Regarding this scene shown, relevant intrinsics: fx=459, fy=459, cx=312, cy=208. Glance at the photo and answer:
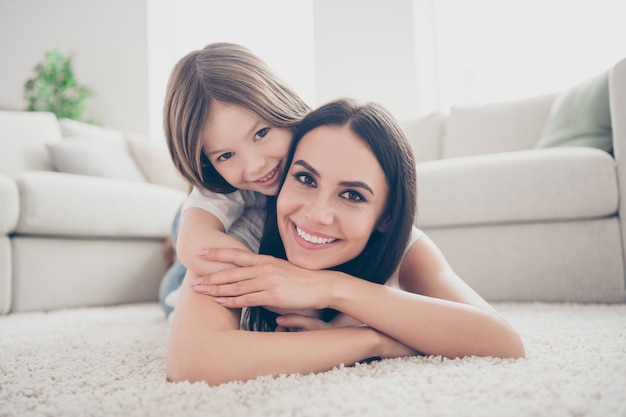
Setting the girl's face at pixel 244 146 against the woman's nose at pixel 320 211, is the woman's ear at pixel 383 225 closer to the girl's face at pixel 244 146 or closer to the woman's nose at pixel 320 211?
the woman's nose at pixel 320 211

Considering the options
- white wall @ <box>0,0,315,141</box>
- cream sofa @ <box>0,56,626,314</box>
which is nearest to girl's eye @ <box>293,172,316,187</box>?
cream sofa @ <box>0,56,626,314</box>

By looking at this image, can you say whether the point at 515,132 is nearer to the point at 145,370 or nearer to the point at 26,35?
the point at 145,370

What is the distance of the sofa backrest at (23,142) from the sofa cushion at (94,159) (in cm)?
7

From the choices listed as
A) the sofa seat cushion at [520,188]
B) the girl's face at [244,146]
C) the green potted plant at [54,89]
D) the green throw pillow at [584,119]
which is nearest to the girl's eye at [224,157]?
the girl's face at [244,146]

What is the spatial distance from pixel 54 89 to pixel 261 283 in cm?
410

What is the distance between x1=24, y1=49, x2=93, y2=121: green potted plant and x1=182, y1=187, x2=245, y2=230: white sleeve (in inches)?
138

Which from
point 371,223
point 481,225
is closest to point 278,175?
point 371,223

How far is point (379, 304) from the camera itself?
88 cm

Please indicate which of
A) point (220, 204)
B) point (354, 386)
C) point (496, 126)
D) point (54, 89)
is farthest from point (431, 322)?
point (54, 89)

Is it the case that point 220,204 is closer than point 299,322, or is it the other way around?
point 299,322

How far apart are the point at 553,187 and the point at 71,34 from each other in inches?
188

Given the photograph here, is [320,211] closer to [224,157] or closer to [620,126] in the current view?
[224,157]

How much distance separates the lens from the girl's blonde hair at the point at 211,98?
3.72 ft

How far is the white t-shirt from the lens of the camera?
3.91ft
